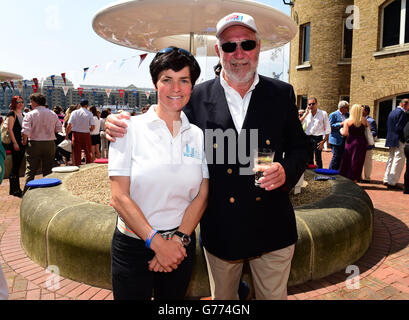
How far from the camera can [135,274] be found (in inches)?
69.2

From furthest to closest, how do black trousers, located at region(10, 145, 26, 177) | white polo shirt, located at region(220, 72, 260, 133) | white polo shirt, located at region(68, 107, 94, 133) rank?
white polo shirt, located at region(68, 107, 94, 133) → black trousers, located at region(10, 145, 26, 177) → white polo shirt, located at region(220, 72, 260, 133)

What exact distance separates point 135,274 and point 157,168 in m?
0.60

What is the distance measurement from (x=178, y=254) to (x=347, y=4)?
59.7ft

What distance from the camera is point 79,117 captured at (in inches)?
341

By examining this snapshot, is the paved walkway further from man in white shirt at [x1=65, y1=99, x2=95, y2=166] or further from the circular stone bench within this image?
man in white shirt at [x1=65, y1=99, x2=95, y2=166]

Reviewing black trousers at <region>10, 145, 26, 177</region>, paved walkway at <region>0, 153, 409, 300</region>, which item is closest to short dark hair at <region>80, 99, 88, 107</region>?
black trousers at <region>10, 145, 26, 177</region>

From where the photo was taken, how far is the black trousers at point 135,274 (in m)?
1.76

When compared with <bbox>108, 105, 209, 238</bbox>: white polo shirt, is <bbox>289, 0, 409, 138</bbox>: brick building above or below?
above

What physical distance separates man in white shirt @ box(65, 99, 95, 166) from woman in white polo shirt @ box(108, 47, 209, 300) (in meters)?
7.52

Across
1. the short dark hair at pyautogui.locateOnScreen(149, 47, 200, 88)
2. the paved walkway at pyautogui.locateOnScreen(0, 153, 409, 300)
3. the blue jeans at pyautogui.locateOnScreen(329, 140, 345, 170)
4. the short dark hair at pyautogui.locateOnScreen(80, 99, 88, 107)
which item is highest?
the short dark hair at pyautogui.locateOnScreen(80, 99, 88, 107)

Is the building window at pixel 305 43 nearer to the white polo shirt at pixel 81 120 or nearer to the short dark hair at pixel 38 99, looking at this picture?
the white polo shirt at pixel 81 120

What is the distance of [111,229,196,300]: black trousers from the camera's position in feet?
5.77

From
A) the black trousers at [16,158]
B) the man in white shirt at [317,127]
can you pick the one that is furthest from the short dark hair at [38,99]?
the man in white shirt at [317,127]

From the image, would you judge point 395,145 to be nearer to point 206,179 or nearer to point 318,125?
point 318,125
